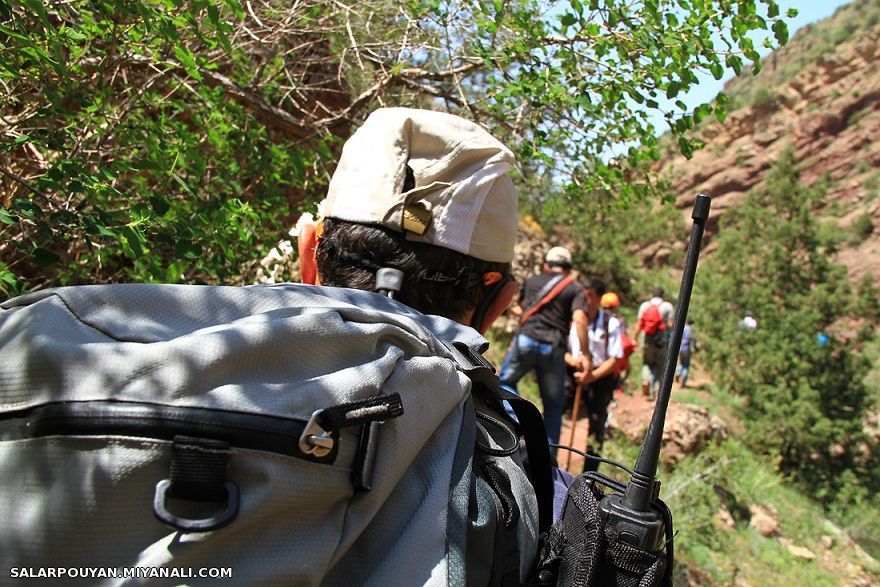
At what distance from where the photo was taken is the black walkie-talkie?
36.9 inches

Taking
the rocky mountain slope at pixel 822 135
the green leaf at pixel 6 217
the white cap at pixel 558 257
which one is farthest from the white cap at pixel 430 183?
the rocky mountain slope at pixel 822 135

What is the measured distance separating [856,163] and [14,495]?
53.8 meters

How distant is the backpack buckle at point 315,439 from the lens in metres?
0.71

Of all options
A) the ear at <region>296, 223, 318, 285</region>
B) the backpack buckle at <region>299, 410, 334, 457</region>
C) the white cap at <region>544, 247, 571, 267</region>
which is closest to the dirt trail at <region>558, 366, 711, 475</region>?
the white cap at <region>544, 247, 571, 267</region>

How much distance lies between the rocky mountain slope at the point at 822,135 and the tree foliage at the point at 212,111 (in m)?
41.5

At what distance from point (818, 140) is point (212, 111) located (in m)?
53.6

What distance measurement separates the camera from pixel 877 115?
4491 centimetres

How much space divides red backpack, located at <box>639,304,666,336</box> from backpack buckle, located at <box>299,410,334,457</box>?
28.4 ft

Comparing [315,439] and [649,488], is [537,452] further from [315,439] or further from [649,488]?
[315,439]

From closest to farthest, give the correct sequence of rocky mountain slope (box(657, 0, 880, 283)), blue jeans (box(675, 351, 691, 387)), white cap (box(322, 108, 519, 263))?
white cap (box(322, 108, 519, 263)), blue jeans (box(675, 351, 691, 387)), rocky mountain slope (box(657, 0, 880, 283))

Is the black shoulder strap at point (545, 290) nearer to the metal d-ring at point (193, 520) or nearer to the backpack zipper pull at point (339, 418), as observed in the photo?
the backpack zipper pull at point (339, 418)

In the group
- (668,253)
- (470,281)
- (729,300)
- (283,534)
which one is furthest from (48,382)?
(668,253)

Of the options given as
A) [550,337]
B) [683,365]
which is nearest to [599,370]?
[550,337]

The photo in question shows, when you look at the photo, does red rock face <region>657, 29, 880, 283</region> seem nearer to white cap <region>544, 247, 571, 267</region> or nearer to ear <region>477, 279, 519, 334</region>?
white cap <region>544, 247, 571, 267</region>
